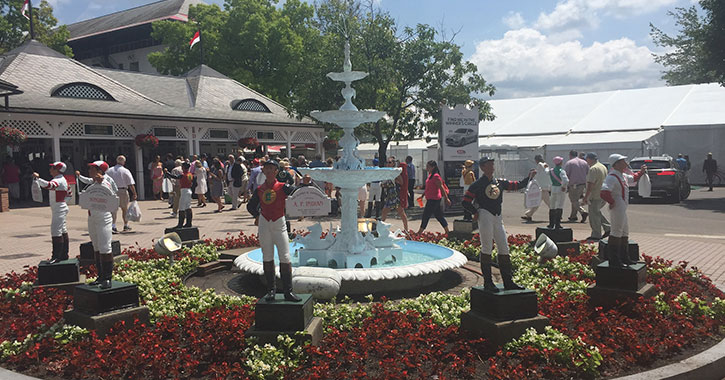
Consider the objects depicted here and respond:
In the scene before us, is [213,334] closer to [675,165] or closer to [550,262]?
[550,262]

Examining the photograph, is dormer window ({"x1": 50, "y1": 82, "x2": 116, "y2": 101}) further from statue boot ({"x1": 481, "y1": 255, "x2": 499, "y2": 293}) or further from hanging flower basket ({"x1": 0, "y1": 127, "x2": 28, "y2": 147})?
statue boot ({"x1": 481, "y1": 255, "x2": 499, "y2": 293})

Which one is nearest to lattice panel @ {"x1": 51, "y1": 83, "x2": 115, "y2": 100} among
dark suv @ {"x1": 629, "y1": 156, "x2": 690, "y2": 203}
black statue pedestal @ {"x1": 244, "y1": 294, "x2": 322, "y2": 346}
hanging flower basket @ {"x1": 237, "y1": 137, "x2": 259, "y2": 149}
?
hanging flower basket @ {"x1": 237, "y1": 137, "x2": 259, "y2": 149}

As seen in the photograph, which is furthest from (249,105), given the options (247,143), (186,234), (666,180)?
(666,180)

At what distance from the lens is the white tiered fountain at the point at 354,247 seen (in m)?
Answer: 7.49

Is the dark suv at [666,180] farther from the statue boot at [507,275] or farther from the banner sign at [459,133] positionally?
the statue boot at [507,275]

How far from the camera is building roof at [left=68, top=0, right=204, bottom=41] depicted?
5300 centimetres

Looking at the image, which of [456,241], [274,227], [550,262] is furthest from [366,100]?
[274,227]

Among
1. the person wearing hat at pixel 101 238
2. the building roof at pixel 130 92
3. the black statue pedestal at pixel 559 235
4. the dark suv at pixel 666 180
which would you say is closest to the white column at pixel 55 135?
the building roof at pixel 130 92

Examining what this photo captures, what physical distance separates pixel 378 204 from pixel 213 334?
1005 centimetres

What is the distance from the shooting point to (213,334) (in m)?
5.43

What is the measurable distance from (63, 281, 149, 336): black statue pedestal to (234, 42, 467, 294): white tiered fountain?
6.11 ft

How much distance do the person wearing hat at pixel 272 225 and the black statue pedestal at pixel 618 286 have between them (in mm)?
3734

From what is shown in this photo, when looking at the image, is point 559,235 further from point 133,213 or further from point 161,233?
point 161,233

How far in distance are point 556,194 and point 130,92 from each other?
72.2 ft
